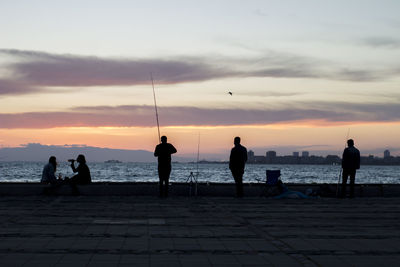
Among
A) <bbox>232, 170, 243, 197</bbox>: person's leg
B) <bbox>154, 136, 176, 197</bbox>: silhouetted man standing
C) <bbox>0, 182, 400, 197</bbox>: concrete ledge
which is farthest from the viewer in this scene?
<bbox>0, 182, 400, 197</bbox>: concrete ledge

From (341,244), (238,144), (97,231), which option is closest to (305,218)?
(341,244)

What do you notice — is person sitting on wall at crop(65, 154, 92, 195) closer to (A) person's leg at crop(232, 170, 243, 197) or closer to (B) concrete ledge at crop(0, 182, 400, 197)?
(B) concrete ledge at crop(0, 182, 400, 197)

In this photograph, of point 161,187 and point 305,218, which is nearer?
point 305,218

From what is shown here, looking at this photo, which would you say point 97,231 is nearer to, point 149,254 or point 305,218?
point 149,254

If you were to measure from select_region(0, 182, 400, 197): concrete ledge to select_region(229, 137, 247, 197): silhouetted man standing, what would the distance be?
A: 1.03 m

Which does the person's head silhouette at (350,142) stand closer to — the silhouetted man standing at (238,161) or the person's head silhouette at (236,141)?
the silhouetted man standing at (238,161)

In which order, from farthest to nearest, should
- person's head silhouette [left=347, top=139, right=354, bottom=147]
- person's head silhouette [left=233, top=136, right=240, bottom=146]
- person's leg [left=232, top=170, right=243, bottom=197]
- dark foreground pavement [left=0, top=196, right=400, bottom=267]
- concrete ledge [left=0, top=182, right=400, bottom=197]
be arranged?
person's head silhouette [left=347, top=139, right=354, bottom=147] → person's head silhouette [left=233, top=136, right=240, bottom=146] → concrete ledge [left=0, top=182, right=400, bottom=197] → person's leg [left=232, top=170, right=243, bottom=197] → dark foreground pavement [left=0, top=196, right=400, bottom=267]

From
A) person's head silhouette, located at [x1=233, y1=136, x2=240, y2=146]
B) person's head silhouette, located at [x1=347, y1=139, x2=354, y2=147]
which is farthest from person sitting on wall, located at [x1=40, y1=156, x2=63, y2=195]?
person's head silhouette, located at [x1=347, y1=139, x2=354, y2=147]

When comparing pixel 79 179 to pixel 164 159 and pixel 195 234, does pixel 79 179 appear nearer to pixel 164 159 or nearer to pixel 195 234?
pixel 164 159

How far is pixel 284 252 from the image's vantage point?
7.98 meters

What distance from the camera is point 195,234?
9711 mm

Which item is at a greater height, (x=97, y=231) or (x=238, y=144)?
(x=238, y=144)

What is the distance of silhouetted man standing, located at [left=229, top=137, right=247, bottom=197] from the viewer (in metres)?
18.7

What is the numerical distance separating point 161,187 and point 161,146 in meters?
1.18
